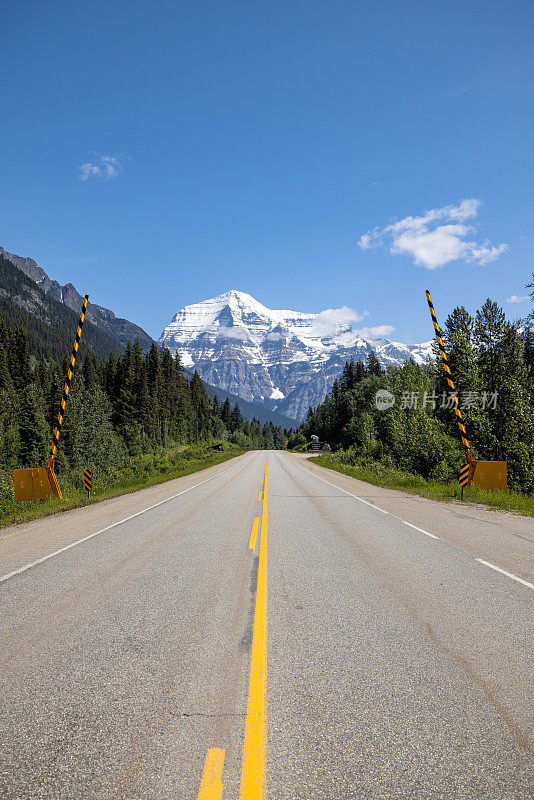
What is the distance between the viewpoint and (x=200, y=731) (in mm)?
2857

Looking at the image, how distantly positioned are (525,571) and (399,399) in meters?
39.0

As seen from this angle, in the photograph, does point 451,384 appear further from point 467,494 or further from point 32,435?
point 32,435

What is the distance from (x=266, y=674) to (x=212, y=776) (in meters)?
1.23

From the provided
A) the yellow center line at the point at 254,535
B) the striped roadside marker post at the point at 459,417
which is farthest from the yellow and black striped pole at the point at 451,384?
the yellow center line at the point at 254,535

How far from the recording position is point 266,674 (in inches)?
142

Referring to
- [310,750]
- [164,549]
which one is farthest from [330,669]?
[164,549]

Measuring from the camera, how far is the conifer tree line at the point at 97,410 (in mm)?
51688

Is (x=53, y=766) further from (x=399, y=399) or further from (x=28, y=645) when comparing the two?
(x=399, y=399)

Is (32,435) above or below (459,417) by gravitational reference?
below

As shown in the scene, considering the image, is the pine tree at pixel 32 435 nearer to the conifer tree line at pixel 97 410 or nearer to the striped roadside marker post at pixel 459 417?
the conifer tree line at pixel 97 410

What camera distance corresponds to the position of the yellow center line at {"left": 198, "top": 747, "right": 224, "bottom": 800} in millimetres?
2318

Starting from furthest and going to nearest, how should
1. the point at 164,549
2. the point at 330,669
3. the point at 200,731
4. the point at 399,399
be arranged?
the point at 399,399 < the point at 164,549 < the point at 330,669 < the point at 200,731

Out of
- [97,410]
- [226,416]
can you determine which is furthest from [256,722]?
[226,416]

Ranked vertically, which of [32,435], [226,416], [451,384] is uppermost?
[226,416]
